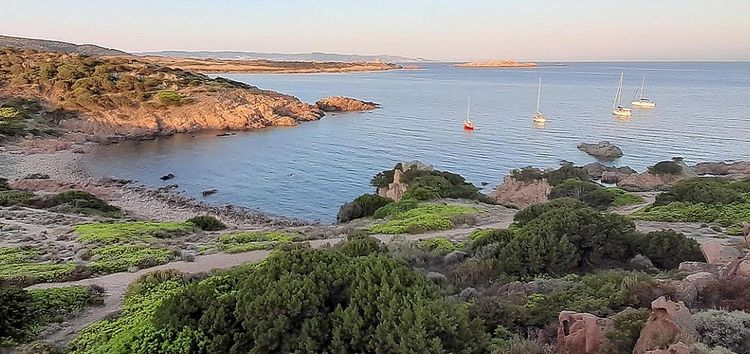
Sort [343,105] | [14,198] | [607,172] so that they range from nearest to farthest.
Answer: [14,198] < [607,172] < [343,105]

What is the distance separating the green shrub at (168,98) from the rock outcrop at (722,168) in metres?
53.0

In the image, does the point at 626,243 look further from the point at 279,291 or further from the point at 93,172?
the point at 93,172

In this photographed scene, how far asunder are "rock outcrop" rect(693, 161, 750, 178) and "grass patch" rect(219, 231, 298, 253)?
3207 centimetres

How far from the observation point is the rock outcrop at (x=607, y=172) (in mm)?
36500

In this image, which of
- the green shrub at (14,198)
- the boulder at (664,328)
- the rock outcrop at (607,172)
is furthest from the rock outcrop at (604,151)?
the boulder at (664,328)

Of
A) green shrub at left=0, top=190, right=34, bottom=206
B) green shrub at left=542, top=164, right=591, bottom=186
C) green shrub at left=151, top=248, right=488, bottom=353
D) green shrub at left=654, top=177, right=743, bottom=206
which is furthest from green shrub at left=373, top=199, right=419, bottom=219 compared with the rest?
green shrub at left=0, top=190, right=34, bottom=206

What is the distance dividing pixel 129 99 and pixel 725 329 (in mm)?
64877

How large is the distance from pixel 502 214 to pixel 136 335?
15.5 meters

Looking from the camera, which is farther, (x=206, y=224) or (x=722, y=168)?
(x=722, y=168)

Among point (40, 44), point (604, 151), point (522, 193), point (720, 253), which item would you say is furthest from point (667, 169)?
point (40, 44)

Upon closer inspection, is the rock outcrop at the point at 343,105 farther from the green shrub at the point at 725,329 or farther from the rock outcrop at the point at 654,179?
the green shrub at the point at 725,329

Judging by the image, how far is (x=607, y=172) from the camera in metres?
37.8

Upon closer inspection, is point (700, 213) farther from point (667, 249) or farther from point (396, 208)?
point (396, 208)

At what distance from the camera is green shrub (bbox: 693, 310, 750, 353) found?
5191 mm
